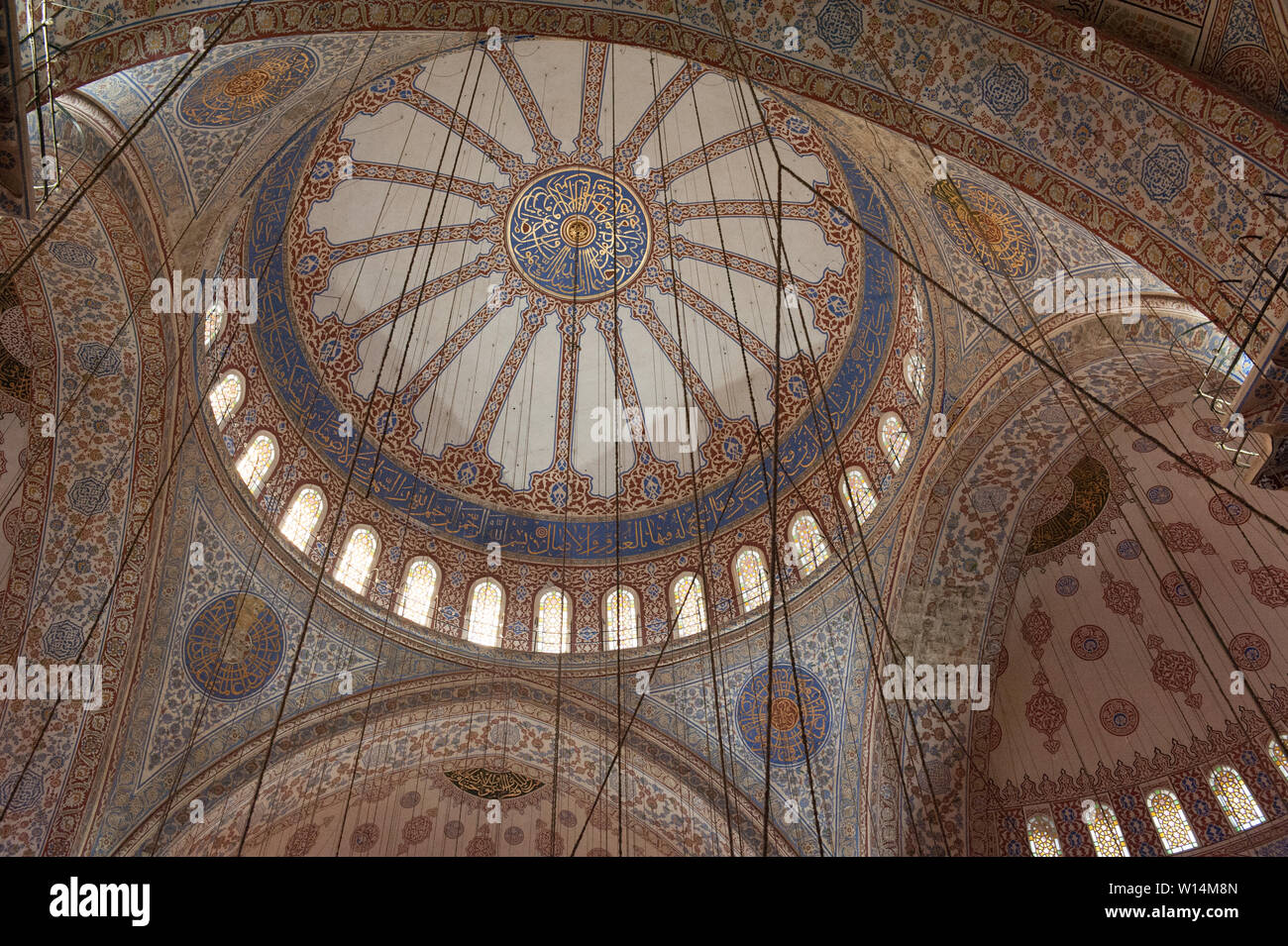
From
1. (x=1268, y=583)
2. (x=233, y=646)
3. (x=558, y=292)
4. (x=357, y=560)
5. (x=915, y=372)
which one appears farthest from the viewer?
(x=558, y=292)

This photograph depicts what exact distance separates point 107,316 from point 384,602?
14.6 feet

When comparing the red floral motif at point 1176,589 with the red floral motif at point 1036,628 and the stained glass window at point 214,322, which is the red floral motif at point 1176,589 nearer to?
the red floral motif at point 1036,628

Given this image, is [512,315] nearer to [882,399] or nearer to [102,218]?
[882,399]

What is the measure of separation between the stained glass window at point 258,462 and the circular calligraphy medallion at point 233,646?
1.22 m

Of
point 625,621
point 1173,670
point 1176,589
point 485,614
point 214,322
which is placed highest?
point 214,322

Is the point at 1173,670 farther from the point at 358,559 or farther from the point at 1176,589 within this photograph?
the point at 358,559

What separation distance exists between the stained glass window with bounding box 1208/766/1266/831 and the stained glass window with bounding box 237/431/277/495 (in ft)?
32.6

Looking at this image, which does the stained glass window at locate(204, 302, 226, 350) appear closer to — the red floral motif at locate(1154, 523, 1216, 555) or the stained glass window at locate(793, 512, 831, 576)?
the stained glass window at locate(793, 512, 831, 576)

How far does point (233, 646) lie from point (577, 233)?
635 cm

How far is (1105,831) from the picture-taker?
9.53 metres

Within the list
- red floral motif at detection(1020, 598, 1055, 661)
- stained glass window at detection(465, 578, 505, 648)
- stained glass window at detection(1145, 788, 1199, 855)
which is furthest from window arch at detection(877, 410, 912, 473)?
stained glass window at detection(465, 578, 505, 648)

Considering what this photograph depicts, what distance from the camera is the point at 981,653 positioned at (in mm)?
9883

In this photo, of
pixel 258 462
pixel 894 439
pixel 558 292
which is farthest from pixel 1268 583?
pixel 258 462
